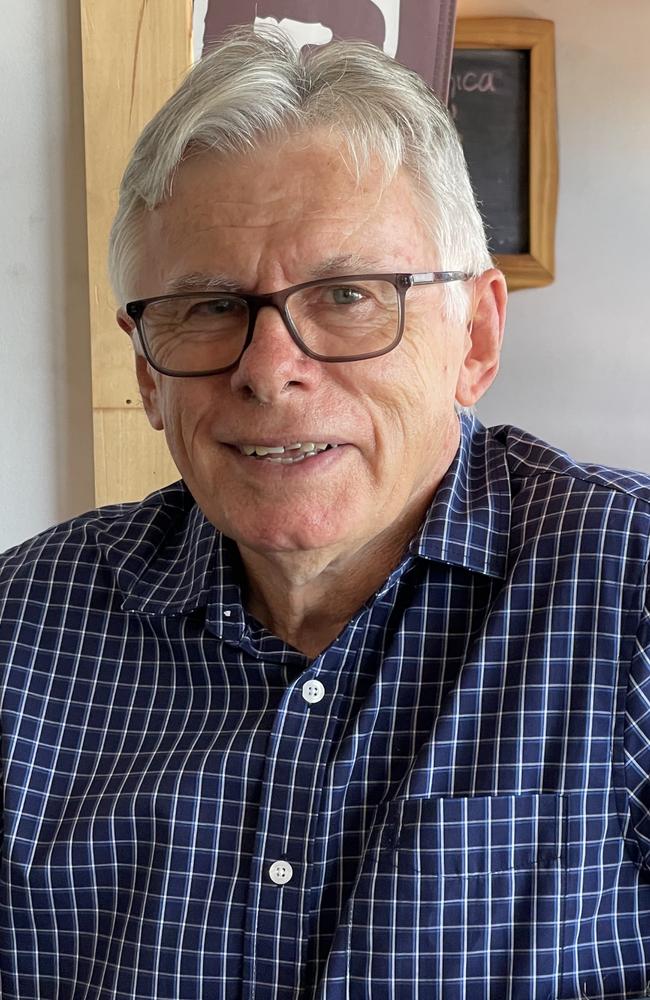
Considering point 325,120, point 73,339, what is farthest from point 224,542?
point 73,339

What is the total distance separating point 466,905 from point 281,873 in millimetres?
178

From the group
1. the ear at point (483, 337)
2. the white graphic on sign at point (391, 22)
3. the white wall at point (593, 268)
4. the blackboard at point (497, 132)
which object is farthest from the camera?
the white wall at point (593, 268)

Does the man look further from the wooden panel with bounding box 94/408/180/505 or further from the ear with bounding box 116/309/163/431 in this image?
the wooden panel with bounding box 94/408/180/505

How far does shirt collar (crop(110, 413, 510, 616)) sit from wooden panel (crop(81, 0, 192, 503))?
0.39m

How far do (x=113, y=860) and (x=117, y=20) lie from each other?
1236mm

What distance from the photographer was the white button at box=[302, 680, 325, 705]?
1152mm

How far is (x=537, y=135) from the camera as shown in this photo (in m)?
3.03

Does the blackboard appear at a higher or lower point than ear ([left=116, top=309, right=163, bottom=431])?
higher

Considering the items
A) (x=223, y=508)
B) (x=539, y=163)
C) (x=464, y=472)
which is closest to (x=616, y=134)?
(x=539, y=163)

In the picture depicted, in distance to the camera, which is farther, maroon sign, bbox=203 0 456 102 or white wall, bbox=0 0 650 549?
white wall, bbox=0 0 650 549

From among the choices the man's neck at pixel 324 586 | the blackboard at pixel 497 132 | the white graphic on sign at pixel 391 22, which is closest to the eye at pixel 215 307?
the man's neck at pixel 324 586

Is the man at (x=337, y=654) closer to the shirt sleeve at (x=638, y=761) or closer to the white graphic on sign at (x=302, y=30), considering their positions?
the shirt sleeve at (x=638, y=761)

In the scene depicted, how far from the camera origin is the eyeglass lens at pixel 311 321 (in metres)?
1.12

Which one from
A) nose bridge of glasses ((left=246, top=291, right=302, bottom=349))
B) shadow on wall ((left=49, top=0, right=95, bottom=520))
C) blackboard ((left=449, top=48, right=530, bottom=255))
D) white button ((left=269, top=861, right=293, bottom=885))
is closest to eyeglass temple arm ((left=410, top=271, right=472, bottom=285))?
nose bridge of glasses ((left=246, top=291, right=302, bottom=349))
